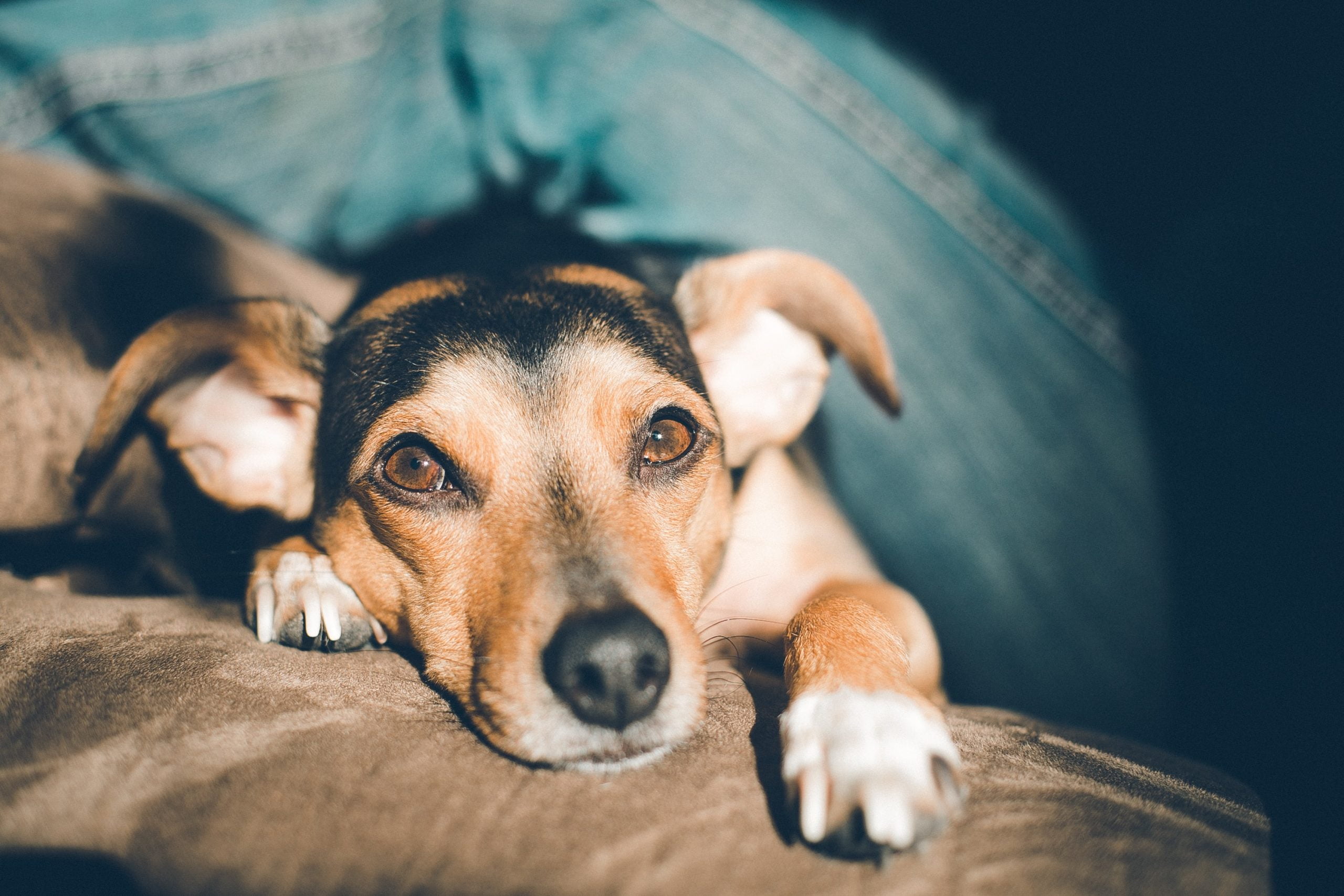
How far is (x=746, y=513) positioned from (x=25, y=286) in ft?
7.07

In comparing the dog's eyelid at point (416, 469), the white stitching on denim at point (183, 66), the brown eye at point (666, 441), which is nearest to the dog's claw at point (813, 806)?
the brown eye at point (666, 441)

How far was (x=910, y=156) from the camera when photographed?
9.30ft

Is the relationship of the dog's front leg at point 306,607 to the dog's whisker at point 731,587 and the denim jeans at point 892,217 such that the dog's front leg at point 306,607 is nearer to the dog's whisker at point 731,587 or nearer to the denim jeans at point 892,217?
the dog's whisker at point 731,587

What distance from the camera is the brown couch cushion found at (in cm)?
98

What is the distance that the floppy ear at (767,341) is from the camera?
208 centimetres

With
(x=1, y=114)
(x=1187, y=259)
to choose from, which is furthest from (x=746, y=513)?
(x=1, y=114)

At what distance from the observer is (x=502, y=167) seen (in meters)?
3.35

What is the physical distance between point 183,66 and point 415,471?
6.68 feet

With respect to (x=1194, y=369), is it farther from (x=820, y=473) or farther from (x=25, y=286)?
(x=25, y=286)

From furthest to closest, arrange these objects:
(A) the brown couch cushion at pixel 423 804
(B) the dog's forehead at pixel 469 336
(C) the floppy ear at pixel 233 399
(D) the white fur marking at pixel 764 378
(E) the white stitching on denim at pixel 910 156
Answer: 1. (E) the white stitching on denim at pixel 910 156
2. (D) the white fur marking at pixel 764 378
3. (B) the dog's forehead at pixel 469 336
4. (C) the floppy ear at pixel 233 399
5. (A) the brown couch cushion at pixel 423 804

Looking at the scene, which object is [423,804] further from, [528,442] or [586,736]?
[528,442]

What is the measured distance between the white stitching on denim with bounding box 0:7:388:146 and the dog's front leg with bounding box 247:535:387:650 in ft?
6.33

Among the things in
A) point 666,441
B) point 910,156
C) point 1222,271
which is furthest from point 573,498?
point 1222,271

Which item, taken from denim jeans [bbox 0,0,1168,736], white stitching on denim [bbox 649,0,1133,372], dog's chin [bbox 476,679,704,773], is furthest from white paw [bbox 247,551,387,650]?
white stitching on denim [bbox 649,0,1133,372]
